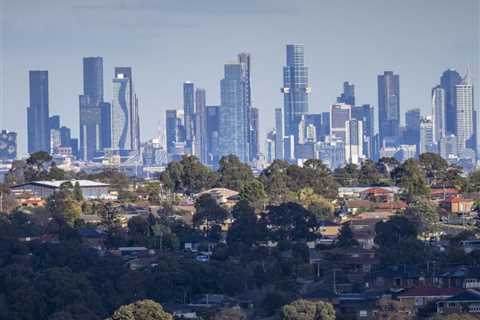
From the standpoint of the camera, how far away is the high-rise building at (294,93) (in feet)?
545

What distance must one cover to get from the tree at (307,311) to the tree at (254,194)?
19.0m

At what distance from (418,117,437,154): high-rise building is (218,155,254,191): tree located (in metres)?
89.3

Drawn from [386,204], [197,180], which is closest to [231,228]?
[386,204]

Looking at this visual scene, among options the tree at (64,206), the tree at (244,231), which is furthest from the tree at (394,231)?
the tree at (64,206)

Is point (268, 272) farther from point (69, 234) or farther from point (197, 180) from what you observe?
point (197, 180)

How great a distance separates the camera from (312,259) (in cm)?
3922

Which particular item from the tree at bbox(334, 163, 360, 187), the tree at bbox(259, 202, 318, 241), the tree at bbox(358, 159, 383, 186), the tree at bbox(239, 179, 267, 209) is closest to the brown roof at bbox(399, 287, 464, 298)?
the tree at bbox(259, 202, 318, 241)

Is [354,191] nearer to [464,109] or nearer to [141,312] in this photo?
[141,312]

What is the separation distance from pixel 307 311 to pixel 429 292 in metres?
3.49

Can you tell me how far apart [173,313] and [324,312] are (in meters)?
2.69

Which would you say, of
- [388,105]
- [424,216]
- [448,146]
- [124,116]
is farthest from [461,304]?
[124,116]

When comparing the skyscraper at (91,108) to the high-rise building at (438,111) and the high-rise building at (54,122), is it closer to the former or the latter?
the high-rise building at (54,122)

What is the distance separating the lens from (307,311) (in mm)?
30297

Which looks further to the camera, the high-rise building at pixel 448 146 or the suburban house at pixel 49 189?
the high-rise building at pixel 448 146
